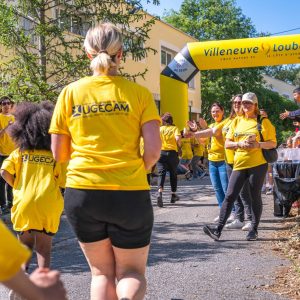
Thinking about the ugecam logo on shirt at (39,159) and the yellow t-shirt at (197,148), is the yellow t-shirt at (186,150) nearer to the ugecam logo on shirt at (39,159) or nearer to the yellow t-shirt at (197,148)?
the yellow t-shirt at (197,148)

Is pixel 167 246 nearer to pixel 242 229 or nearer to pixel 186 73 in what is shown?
pixel 242 229

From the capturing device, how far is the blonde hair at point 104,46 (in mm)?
3029

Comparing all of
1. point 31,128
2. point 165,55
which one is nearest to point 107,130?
point 31,128

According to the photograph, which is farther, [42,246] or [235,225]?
[235,225]

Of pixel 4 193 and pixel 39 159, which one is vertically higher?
pixel 39 159

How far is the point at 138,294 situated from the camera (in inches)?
116

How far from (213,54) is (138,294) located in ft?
32.5

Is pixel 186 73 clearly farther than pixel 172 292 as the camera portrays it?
Yes

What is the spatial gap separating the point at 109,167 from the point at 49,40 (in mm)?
9839

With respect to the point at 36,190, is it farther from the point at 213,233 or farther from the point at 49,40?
the point at 49,40

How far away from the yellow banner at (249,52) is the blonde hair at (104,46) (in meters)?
9.43

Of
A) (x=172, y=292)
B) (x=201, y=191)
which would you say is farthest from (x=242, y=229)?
(x=201, y=191)

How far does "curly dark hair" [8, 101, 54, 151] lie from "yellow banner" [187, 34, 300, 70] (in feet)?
27.6

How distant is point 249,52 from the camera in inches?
473
